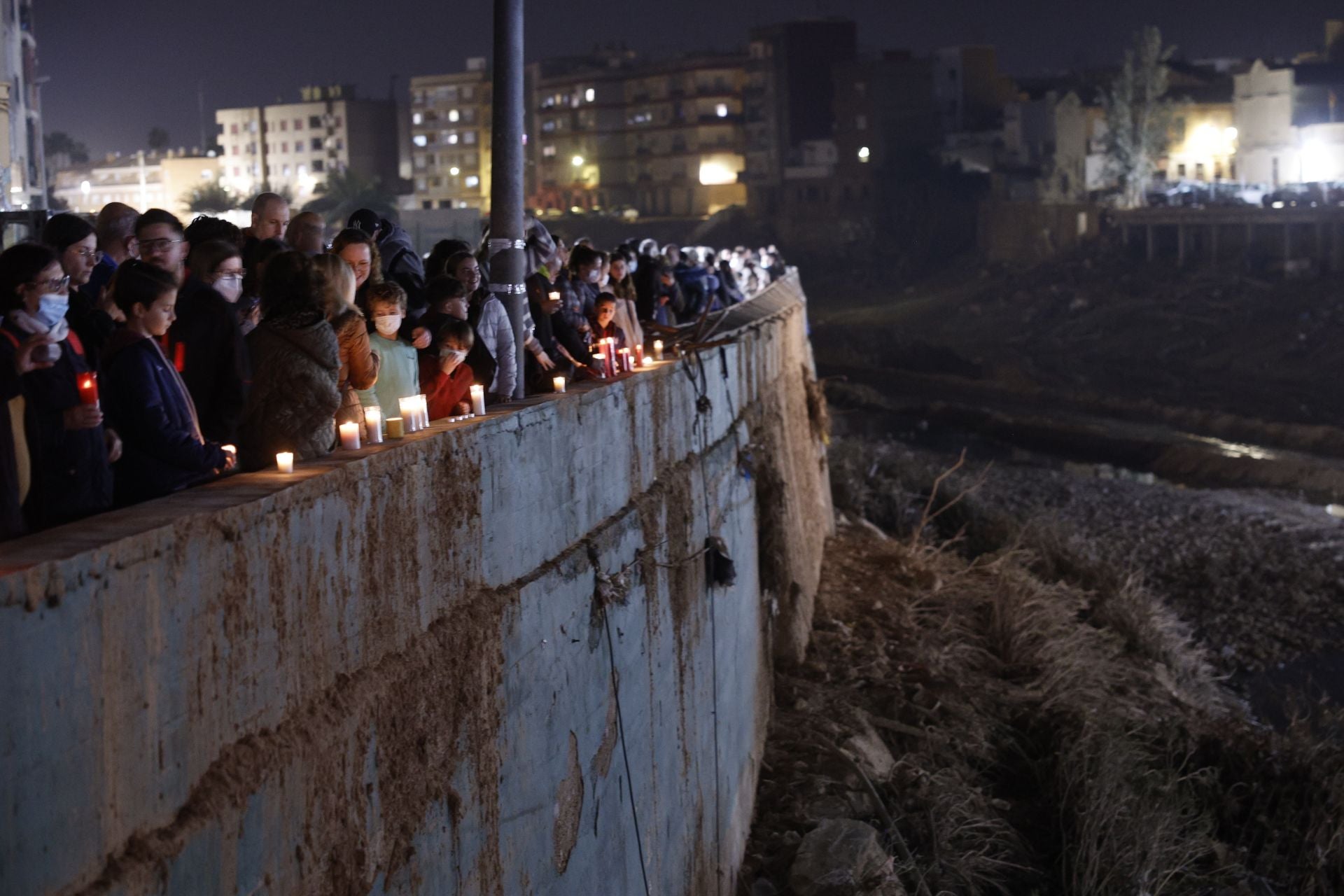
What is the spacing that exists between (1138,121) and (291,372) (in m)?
71.7

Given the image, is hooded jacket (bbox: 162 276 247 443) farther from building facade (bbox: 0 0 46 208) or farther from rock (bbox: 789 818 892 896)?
building facade (bbox: 0 0 46 208)

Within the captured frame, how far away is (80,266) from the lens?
5.60 metres

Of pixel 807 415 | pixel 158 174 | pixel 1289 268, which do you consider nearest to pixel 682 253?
pixel 807 415

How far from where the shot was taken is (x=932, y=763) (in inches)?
506

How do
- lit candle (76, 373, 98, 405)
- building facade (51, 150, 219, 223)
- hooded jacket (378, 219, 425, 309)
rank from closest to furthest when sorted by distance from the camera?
lit candle (76, 373, 98, 405) → hooded jacket (378, 219, 425, 309) → building facade (51, 150, 219, 223)

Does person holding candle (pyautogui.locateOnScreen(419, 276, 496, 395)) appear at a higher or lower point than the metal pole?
Answer: lower

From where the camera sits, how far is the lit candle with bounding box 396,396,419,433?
599cm

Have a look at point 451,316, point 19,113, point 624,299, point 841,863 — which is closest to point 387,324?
point 451,316

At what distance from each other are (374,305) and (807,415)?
13.4m

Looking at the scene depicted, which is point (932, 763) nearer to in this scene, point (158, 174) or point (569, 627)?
point (569, 627)

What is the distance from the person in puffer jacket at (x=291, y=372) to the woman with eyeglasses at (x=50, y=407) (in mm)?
1092

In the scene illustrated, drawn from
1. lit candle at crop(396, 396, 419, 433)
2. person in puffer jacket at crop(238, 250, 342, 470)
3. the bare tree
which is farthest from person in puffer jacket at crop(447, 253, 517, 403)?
the bare tree

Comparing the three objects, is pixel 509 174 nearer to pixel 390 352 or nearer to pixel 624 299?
pixel 390 352

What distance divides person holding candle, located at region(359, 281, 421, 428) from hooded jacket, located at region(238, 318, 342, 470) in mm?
938
